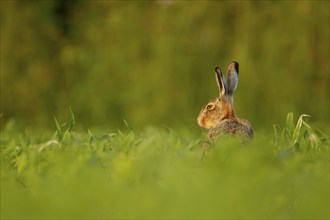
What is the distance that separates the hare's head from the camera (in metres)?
5.05

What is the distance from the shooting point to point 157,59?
11.2 meters

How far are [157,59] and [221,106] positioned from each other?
20.3ft

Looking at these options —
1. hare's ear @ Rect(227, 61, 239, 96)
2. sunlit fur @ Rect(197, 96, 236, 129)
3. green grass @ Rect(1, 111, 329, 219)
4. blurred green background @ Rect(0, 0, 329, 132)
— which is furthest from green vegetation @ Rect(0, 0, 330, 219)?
green grass @ Rect(1, 111, 329, 219)

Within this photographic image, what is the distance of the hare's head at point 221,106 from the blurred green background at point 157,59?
15.3 ft

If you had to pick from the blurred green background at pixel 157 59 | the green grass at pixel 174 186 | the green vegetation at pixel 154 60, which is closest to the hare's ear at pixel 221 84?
the green grass at pixel 174 186

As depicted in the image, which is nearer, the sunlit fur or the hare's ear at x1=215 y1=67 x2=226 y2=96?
the sunlit fur

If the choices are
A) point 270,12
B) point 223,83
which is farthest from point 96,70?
point 223,83

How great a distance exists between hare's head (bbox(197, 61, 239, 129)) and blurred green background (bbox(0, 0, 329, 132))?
4.65 meters

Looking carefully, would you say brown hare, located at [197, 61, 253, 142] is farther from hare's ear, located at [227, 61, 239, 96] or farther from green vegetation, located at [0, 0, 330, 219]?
green vegetation, located at [0, 0, 330, 219]

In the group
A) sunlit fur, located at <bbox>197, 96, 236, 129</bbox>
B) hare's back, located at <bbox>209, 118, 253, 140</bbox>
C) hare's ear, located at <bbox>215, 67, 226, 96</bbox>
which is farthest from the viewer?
A: hare's ear, located at <bbox>215, 67, 226, 96</bbox>

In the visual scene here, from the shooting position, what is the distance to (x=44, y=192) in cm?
259

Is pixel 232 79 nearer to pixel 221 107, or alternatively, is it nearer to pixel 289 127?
pixel 221 107

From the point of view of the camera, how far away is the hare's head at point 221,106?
16.6 feet

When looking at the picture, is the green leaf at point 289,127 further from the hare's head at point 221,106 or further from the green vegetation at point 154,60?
the green vegetation at point 154,60
